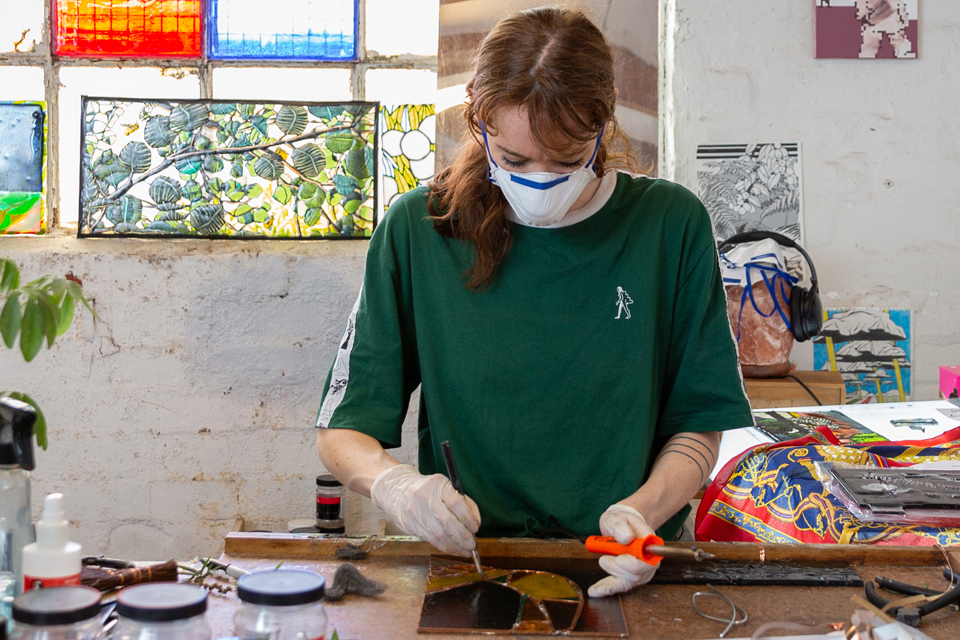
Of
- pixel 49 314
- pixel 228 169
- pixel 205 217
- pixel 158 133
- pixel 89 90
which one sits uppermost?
pixel 89 90

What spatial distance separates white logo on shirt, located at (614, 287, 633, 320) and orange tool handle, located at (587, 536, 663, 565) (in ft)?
1.21

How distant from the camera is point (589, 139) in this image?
44.6 inches

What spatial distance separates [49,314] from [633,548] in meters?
0.66

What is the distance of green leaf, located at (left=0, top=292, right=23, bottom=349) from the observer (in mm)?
875

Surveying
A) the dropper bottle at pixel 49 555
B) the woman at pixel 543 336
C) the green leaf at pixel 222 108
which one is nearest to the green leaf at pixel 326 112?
the green leaf at pixel 222 108

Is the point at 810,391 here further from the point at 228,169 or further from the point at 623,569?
the point at 228,169

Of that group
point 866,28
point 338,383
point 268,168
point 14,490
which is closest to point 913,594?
point 338,383

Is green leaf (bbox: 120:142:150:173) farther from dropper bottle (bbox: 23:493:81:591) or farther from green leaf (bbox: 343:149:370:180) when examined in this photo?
dropper bottle (bbox: 23:493:81:591)

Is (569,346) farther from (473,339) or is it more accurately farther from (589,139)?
(589,139)

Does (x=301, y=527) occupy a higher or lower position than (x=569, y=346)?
lower

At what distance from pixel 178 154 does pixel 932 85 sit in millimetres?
2116

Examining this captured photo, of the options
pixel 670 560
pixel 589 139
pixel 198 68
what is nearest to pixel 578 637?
pixel 670 560

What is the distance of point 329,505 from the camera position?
2176mm

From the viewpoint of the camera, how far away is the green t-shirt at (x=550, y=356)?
119cm
